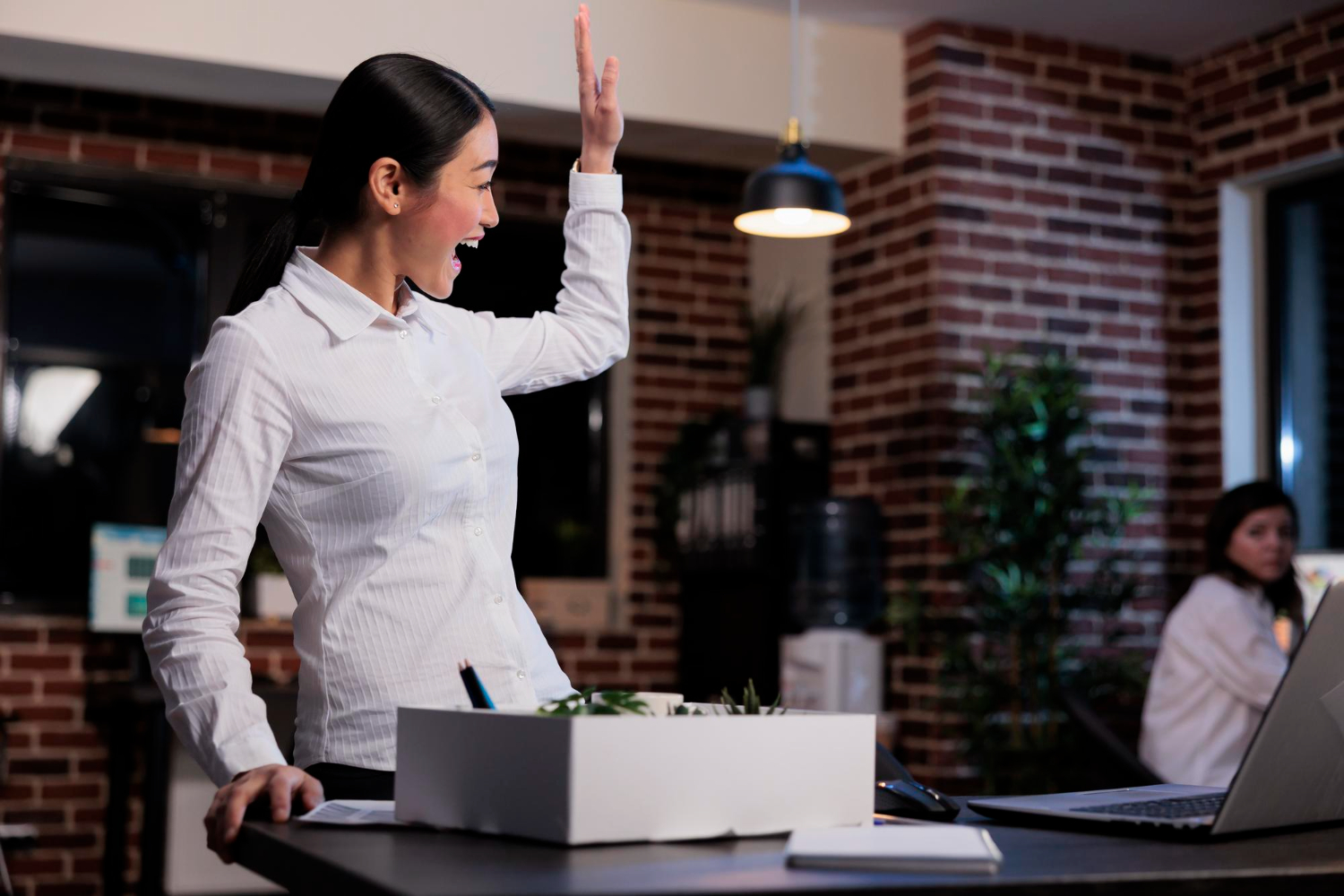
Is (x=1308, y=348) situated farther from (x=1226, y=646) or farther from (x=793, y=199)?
(x=793, y=199)

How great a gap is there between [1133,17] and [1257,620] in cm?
203

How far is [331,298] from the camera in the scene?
4.95 ft

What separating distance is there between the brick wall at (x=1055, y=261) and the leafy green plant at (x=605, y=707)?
377 cm

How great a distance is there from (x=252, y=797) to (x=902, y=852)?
1.72 feet

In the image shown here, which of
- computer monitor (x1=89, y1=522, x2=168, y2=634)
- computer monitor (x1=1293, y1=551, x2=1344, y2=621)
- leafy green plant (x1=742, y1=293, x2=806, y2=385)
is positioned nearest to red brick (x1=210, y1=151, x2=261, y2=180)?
computer monitor (x1=89, y1=522, x2=168, y2=634)

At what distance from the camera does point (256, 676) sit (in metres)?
5.36

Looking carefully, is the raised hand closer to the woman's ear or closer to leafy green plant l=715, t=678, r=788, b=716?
the woman's ear

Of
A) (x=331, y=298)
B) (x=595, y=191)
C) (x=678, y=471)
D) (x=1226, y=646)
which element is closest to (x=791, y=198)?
(x=1226, y=646)

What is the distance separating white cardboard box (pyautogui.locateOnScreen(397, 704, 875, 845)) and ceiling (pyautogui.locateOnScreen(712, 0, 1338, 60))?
→ 13.4 ft

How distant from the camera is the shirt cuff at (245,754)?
1275mm

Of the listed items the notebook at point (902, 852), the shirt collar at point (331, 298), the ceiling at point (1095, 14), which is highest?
the ceiling at point (1095, 14)

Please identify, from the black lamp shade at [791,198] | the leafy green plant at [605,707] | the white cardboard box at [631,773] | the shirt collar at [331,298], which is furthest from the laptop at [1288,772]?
the black lamp shade at [791,198]

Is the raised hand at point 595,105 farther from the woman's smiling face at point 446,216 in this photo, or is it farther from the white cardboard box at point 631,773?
the white cardboard box at point 631,773

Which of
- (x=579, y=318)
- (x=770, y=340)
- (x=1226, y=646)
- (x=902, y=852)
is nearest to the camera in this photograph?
(x=902, y=852)
